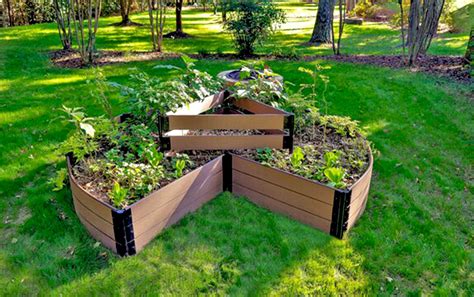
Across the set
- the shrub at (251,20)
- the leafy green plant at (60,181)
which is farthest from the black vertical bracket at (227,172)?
the shrub at (251,20)

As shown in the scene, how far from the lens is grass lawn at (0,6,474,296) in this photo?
2623mm

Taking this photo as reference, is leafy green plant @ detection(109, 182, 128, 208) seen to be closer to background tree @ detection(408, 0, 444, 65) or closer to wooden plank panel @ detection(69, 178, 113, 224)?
wooden plank panel @ detection(69, 178, 113, 224)

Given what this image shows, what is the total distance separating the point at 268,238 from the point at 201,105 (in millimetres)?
1692

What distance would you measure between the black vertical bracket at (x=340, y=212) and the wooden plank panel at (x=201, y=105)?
1.72 metres

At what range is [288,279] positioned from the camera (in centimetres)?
266

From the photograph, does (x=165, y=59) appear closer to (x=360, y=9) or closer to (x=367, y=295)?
(x=367, y=295)

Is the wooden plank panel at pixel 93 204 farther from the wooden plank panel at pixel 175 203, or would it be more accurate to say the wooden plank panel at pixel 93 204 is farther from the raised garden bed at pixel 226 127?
the raised garden bed at pixel 226 127

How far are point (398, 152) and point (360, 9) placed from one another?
15933 millimetres

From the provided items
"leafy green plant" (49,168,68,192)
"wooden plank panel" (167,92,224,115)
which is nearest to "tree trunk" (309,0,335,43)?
"wooden plank panel" (167,92,224,115)

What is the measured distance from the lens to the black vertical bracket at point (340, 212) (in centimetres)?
292

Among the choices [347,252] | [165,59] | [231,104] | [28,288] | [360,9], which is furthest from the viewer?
[360,9]

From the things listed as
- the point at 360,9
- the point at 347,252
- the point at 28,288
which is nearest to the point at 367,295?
the point at 347,252

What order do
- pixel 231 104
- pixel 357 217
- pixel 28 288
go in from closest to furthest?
1. pixel 28 288
2. pixel 357 217
3. pixel 231 104

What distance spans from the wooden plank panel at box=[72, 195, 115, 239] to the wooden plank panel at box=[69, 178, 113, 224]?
0.04 m
